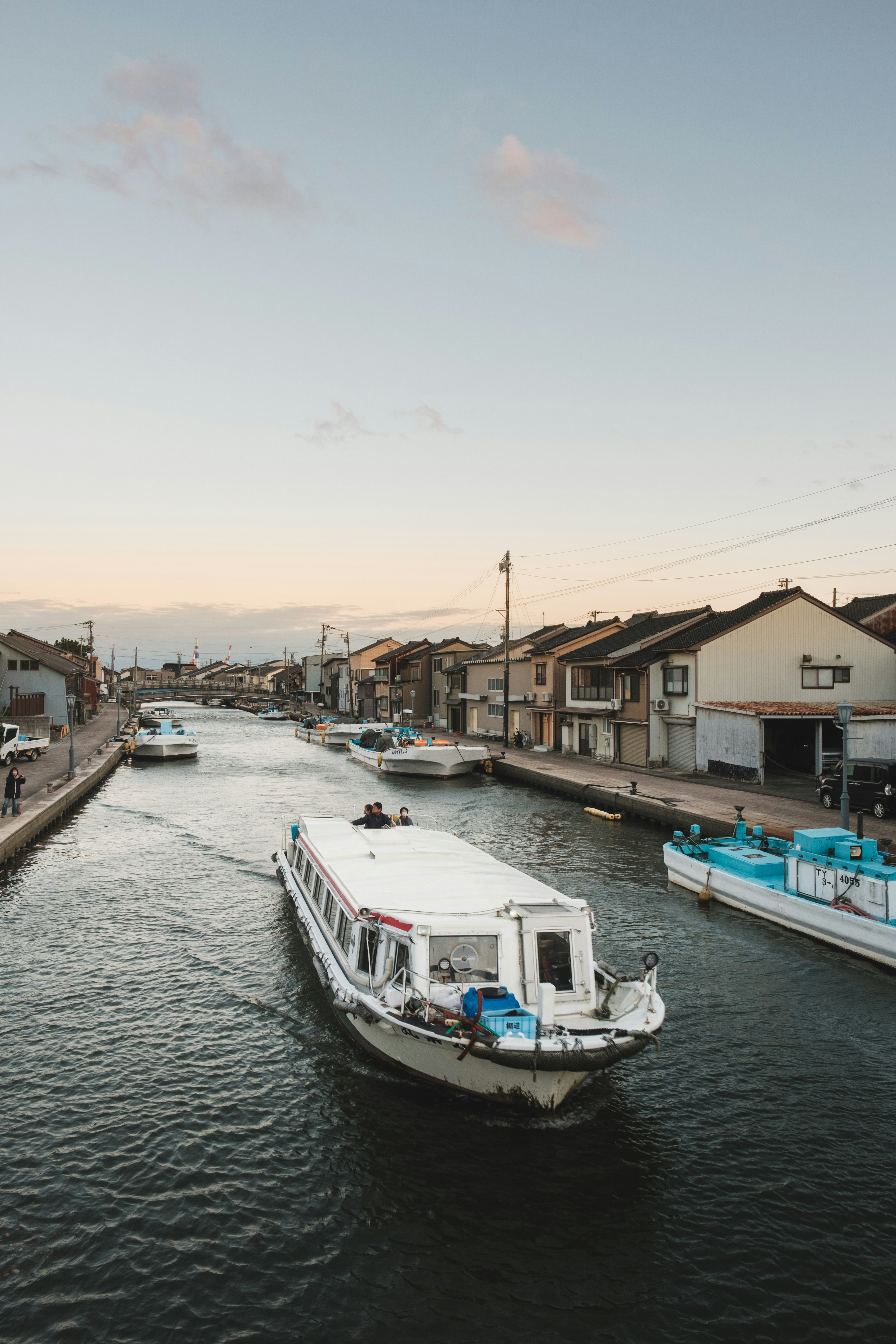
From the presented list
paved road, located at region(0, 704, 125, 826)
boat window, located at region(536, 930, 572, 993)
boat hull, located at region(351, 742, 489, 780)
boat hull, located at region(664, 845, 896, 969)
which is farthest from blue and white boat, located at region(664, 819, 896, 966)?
boat hull, located at region(351, 742, 489, 780)

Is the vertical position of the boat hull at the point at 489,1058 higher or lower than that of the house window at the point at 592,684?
lower

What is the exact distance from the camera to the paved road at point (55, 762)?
3525cm

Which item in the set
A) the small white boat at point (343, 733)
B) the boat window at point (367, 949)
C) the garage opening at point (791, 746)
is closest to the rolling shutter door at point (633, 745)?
the garage opening at point (791, 746)

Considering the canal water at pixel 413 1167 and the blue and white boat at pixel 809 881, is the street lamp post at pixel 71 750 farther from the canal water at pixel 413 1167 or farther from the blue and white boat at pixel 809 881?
the blue and white boat at pixel 809 881

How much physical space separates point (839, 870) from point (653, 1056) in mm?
7876

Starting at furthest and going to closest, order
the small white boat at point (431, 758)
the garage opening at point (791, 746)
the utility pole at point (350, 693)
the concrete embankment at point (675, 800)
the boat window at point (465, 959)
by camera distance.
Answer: the utility pole at point (350, 693) → the small white boat at point (431, 758) → the garage opening at point (791, 746) → the concrete embankment at point (675, 800) → the boat window at point (465, 959)

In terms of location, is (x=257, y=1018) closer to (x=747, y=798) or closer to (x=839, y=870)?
(x=839, y=870)

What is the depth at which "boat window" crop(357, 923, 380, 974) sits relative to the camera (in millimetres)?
12961

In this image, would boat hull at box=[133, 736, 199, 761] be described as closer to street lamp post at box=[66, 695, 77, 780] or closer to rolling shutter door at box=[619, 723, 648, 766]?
street lamp post at box=[66, 695, 77, 780]

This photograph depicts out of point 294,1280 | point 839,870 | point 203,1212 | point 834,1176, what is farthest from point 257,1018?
point 839,870

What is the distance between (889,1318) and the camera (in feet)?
25.3

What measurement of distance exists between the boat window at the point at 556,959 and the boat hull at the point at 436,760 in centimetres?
3923

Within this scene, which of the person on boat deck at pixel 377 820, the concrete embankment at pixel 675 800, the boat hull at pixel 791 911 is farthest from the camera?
the concrete embankment at pixel 675 800

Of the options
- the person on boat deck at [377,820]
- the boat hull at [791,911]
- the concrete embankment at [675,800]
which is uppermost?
the person on boat deck at [377,820]
